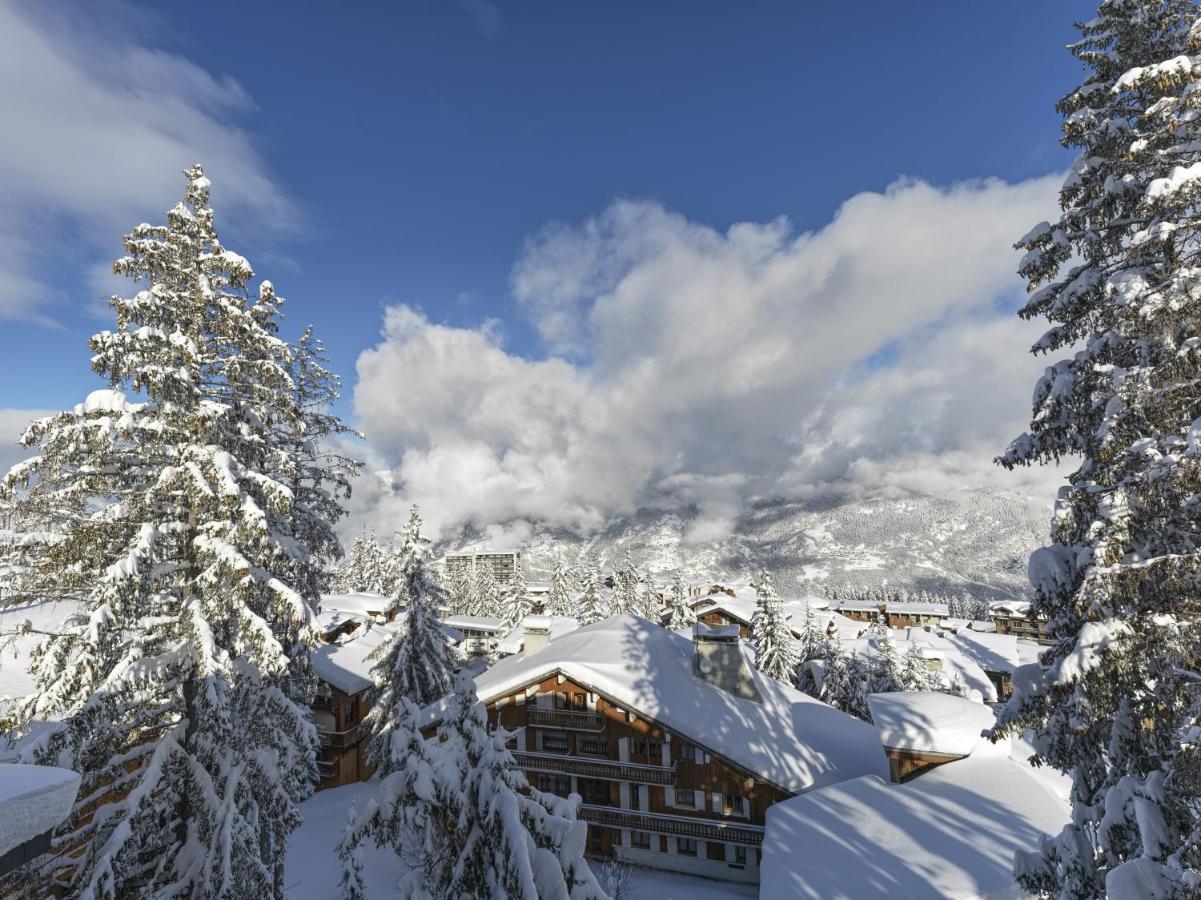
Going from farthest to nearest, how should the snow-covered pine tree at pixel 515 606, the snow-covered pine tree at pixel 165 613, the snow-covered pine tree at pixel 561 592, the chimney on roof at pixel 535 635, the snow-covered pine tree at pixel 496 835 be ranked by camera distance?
the snow-covered pine tree at pixel 561 592, the snow-covered pine tree at pixel 515 606, the chimney on roof at pixel 535 635, the snow-covered pine tree at pixel 165 613, the snow-covered pine tree at pixel 496 835

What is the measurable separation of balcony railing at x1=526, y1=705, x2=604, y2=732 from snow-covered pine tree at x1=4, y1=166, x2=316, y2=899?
13933 millimetres

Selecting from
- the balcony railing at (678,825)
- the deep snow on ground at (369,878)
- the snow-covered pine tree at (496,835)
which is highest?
the snow-covered pine tree at (496,835)

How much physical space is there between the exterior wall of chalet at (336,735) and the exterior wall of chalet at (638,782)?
39.3 feet

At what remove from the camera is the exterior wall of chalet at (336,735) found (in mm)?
33031

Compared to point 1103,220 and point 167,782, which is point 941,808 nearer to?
point 1103,220

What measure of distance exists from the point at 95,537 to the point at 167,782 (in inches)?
202

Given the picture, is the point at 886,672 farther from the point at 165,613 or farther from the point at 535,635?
the point at 165,613

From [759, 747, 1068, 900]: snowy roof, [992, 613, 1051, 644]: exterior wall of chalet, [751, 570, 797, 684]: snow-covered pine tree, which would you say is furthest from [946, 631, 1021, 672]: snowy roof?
[759, 747, 1068, 900]: snowy roof

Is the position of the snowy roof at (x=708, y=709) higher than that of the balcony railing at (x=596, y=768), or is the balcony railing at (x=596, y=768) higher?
the snowy roof at (x=708, y=709)

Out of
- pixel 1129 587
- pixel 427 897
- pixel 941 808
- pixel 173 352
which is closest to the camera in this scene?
pixel 427 897

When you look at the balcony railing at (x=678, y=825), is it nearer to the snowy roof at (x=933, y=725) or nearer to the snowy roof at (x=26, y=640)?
the snowy roof at (x=933, y=725)

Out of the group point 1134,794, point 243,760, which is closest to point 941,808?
point 1134,794

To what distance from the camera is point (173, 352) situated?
39.5 feet

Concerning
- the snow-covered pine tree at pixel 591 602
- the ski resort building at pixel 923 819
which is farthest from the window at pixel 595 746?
the snow-covered pine tree at pixel 591 602
